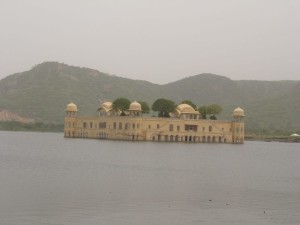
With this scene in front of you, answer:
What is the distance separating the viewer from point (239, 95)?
513ft

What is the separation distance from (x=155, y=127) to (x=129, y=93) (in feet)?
245

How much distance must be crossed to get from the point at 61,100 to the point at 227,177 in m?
103

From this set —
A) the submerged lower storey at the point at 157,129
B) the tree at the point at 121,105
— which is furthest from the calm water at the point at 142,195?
the tree at the point at 121,105

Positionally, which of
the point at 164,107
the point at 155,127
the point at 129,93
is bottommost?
the point at 155,127

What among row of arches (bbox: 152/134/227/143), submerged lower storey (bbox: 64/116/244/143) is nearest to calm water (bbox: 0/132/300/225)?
submerged lower storey (bbox: 64/116/244/143)

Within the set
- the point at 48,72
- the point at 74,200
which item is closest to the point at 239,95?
the point at 48,72

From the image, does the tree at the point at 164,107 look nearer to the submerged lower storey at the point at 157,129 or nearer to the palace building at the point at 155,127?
the palace building at the point at 155,127

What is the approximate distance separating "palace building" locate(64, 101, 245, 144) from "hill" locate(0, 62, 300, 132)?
37160 millimetres

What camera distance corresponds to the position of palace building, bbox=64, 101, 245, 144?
6544 centimetres

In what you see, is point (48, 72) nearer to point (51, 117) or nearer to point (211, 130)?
point (51, 117)

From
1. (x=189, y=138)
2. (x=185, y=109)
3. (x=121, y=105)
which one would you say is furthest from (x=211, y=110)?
(x=121, y=105)

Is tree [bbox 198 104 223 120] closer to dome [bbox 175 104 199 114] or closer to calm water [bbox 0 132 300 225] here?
dome [bbox 175 104 199 114]

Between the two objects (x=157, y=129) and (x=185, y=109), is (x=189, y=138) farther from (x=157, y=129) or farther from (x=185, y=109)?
(x=157, y=129)

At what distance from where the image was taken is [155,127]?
66.0 m
